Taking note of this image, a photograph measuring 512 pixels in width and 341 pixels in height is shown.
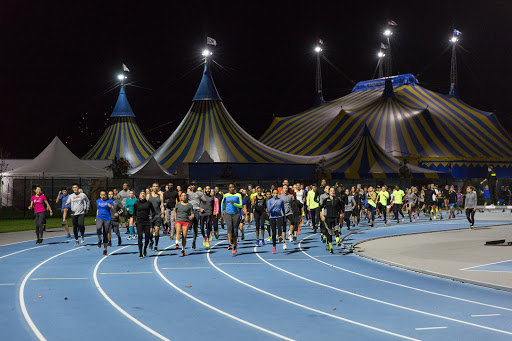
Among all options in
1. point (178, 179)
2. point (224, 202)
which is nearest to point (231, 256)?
point (224, 202)

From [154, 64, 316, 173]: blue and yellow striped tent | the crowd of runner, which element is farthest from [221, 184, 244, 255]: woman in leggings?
[154, 64, 316, 173]: blue and yellow striped tent

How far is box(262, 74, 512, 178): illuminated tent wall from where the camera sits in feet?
204

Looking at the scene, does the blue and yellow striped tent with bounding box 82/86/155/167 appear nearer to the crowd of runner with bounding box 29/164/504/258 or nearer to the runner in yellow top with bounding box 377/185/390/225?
the runner in yellow top with bounding box 377/185/390/225

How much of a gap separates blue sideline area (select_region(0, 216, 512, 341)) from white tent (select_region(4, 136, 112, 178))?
861 inches

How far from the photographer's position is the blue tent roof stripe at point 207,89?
48522mm

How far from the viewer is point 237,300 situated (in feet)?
34.4

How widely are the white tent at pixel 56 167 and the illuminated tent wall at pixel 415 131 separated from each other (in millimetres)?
26103

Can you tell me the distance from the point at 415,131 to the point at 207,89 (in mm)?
25613

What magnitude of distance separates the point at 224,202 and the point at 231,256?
1.56 meters

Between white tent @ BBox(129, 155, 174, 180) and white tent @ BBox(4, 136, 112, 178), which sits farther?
white tent @ BBox(129, 155, 174, 180)

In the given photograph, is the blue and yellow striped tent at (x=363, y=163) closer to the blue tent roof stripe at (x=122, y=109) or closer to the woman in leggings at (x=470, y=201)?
the blue tent roof stripe at (x=122, y=109)

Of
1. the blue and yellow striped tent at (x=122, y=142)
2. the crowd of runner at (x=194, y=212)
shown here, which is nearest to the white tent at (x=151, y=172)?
the blue and yellow striped tent at (x=122, y=142)

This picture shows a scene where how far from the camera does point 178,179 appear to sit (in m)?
40.4

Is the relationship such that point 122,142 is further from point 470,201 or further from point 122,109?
point 470,201
